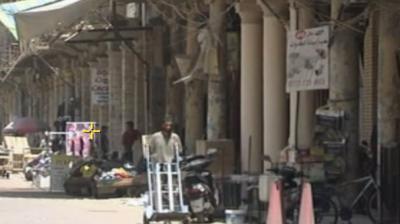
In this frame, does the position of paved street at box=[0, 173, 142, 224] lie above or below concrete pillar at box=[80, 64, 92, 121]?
below

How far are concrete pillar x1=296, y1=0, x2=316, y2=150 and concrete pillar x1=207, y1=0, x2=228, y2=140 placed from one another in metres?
3.59

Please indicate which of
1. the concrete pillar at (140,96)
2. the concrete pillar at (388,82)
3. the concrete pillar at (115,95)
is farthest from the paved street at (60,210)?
the concrete pillar at (115,95)

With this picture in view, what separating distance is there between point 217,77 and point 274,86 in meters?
2.49

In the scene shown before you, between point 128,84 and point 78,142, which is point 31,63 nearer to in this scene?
point 128,84

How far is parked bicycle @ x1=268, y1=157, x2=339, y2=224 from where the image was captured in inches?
560

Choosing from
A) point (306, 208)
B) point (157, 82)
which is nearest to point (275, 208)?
point (306, 208)

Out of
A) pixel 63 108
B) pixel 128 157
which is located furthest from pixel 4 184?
pixel 63 108

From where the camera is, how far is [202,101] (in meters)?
25.3

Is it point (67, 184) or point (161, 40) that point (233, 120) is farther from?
point (161, 40)

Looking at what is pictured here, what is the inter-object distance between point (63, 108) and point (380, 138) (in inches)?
1307

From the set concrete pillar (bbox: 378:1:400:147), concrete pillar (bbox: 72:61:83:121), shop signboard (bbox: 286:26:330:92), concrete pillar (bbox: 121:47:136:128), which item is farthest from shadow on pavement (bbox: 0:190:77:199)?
concrete pillar (bbox: 72:61:83:121)

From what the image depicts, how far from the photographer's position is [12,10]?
777 inches

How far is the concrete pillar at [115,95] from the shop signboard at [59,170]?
29.8ft

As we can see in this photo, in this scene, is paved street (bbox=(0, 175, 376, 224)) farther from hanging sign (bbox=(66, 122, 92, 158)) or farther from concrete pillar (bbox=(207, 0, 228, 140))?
concrete pillar (bbox=(207, 0, 228, 140))
